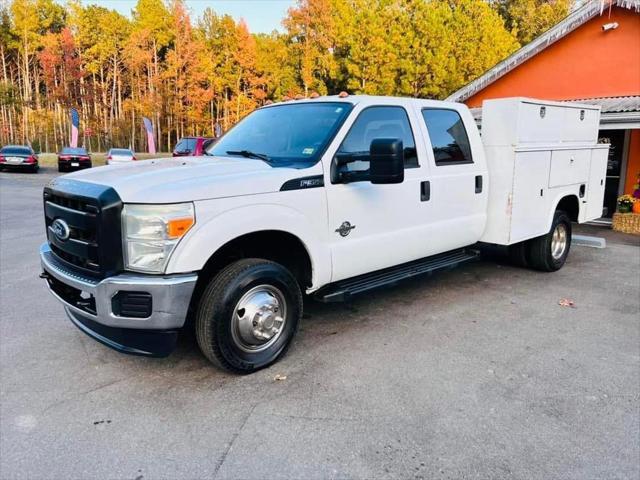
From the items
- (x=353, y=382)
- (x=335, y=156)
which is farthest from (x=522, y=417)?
(x=335, y=156)

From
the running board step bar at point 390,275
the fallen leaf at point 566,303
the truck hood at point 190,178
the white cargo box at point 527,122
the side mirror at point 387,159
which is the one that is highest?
the white cargo box at point 527,122

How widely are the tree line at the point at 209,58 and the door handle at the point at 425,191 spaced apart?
27917 millimetres

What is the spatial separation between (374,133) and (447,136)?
3.68 ft

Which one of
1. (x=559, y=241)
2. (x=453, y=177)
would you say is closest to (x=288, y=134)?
(x=453, y=177)

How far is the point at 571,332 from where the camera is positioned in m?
4.79

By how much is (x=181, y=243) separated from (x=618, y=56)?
12602 millimetres

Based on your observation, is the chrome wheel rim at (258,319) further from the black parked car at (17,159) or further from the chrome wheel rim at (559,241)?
the black parked car at (17,159)

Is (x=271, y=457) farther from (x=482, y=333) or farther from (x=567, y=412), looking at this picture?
(x=482, y=333)

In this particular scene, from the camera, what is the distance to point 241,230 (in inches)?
139

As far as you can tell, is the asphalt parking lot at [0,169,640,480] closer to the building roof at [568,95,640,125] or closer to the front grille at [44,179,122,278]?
the front grille at [44,179,122,278]

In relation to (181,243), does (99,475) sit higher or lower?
lower

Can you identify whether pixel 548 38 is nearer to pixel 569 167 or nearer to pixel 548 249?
pixel 569 167

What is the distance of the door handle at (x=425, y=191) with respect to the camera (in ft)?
15.9

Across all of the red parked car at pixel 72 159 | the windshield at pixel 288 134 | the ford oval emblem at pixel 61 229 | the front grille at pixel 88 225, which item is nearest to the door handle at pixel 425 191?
the windshield at pixel 288 134
